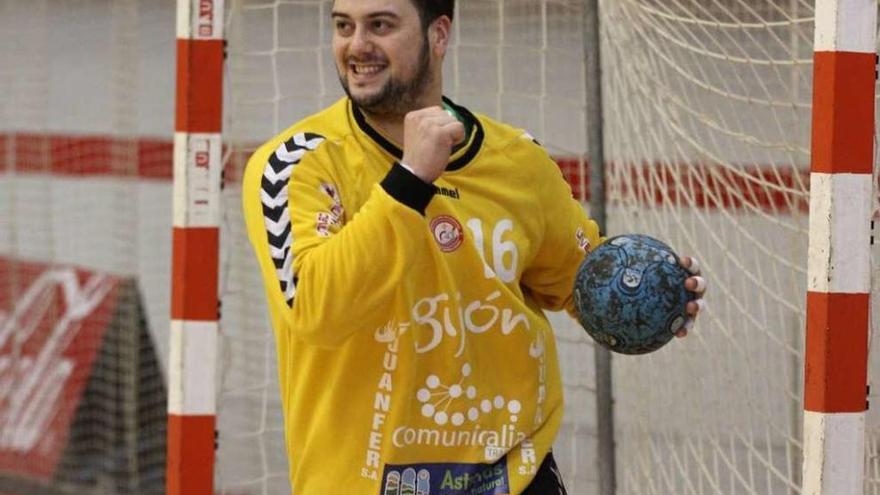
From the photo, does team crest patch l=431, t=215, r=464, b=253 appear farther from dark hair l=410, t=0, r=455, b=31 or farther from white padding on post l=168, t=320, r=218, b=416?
white padding on post l=168, t=320, r=218, b=416

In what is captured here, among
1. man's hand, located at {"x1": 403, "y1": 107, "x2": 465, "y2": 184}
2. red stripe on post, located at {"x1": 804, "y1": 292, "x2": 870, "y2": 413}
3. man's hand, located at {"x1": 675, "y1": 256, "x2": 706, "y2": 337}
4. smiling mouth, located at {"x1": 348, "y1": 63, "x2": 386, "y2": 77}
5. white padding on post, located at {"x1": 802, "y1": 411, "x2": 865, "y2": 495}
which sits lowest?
white padding on post, located at {"x1": 802, "y1": 411, "x2": 865, "y2": 495}

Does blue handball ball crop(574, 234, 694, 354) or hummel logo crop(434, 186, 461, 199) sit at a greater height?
hummel logo crop(434, 186, 461, 199)

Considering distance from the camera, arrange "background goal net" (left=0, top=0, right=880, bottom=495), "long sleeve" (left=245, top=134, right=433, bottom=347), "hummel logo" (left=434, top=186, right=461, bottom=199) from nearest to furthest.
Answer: "long sleeve" (left=245, top=134, right=433, bottom=347)
"hummel logo" (left=434, top=186, right=461, bottom=199)
"background goal net" (left=0, top=0, right=880, bottom=495)

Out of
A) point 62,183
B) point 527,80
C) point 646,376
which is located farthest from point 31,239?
point 646,376

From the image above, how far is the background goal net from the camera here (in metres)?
5.08

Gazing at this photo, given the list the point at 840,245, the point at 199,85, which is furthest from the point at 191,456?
the point at 840,245

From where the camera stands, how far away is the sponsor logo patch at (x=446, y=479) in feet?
12.3

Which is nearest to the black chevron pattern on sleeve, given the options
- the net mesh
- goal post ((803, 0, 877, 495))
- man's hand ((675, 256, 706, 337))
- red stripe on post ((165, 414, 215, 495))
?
man's hand ((675, 256, 706, 337))

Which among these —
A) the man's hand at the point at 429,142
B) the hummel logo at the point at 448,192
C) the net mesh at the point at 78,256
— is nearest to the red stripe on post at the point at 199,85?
the hummel logo at the point at 448,192

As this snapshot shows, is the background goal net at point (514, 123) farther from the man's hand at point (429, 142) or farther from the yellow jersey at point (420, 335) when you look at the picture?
the man's hand at point (429, 142)

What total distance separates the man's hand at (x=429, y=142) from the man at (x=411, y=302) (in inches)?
0.4

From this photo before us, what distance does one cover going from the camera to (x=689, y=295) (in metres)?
3.69

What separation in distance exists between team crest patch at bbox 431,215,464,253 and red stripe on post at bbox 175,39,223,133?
3.60 ft

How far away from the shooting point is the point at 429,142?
345 cm
